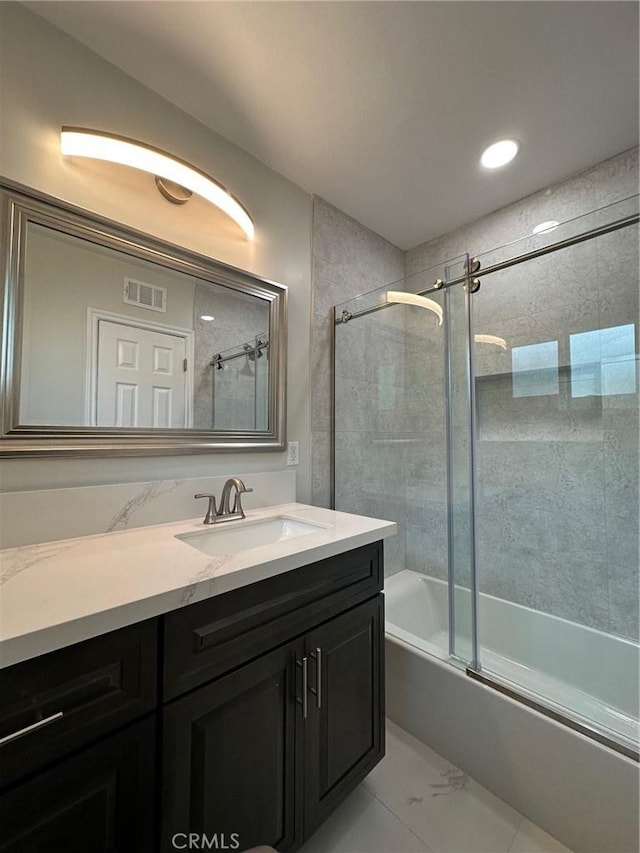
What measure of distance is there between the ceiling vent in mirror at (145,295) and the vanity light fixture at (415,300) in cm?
120

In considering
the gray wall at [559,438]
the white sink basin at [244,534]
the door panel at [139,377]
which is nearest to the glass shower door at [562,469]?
the gray wall at [559,438]

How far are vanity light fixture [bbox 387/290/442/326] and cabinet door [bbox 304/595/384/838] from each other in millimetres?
1389

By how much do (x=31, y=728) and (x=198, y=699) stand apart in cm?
29

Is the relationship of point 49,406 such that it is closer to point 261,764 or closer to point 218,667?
point 218,667

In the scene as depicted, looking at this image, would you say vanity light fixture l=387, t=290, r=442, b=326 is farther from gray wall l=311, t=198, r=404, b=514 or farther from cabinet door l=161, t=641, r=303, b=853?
cabinet door l=161, t=641, r=303, b=853

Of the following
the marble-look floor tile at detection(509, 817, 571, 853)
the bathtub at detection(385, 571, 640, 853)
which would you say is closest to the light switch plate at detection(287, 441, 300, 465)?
the bathtub at detection(385, 571, 640, 853)

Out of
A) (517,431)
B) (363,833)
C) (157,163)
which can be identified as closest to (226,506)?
Result: (363,833)

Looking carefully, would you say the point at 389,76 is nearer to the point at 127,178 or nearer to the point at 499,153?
the point at 499,153

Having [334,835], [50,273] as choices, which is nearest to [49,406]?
[50,273]

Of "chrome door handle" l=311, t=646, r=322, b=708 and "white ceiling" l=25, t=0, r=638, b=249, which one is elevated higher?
"white ceiling" l=25, t=0, r=638, b=249

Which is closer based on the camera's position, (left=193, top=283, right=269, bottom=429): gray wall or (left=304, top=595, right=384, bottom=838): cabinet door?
(left=304, top=595, right=384, bottom=838): cabinet door

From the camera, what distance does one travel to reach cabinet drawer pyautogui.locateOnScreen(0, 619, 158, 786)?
55 centimetres

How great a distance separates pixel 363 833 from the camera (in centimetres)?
110

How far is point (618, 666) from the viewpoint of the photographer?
153cm
